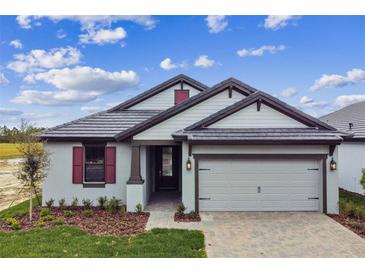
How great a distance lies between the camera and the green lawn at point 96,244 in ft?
21.1

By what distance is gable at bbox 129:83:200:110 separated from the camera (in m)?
15.2

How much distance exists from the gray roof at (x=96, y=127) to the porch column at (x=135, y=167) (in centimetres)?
127

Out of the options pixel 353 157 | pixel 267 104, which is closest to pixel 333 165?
pixel 267 104

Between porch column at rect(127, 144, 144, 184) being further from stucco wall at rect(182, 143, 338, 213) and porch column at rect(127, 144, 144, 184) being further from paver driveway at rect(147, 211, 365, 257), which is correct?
stucco wall at rect(182, 143, 338, 213)

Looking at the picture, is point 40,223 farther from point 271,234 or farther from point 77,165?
point 271,234

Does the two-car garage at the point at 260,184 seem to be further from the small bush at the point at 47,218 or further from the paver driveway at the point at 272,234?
the small bush at the point at 47,218

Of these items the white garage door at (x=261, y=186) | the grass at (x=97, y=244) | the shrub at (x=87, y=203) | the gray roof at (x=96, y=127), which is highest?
the gray roof at (x=96, y=127)

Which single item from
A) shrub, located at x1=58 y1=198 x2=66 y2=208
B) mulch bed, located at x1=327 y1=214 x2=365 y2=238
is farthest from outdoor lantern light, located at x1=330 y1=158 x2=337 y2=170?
shrub, located at x1=58 y1=198 x2=66 y2=208

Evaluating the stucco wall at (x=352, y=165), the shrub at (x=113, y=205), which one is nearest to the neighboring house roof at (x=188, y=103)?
the shrub at (x=113, y=205)

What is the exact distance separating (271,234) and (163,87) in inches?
373

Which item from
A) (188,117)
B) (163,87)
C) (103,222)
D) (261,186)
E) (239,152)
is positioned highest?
(163,87)

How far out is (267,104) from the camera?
10.6 m

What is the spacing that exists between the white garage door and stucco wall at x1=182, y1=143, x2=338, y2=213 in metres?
0.34
